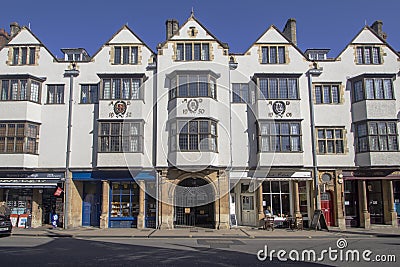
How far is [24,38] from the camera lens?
23766mm

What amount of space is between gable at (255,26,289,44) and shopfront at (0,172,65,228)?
1582cm

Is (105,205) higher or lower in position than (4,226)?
higher

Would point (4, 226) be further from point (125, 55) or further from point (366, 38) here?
point (366, 38)

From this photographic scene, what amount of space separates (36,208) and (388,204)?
2259 cm

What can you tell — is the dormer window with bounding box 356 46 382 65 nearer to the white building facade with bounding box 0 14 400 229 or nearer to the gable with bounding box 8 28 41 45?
the white building facade with bounding box 0 14 400 229

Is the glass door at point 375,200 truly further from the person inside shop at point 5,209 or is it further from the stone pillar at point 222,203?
the person inside shop at point 5,209

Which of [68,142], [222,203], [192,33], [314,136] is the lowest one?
[222,203]

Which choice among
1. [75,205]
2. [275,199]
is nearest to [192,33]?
A: [275,199]

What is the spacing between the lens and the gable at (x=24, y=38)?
23.8 meters

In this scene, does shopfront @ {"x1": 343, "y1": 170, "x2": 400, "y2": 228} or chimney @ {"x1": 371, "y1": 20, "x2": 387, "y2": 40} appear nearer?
shopfront @ {"x1": 343, "y1": 170, "x2": 400, "y2": 228}

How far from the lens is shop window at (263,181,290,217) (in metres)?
23.5

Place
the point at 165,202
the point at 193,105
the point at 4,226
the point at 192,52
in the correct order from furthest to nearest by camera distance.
Answer: the point at 192,52 → the point at 193,105 → the point at 165,202 → the point at 4,226

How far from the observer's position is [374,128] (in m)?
22.6

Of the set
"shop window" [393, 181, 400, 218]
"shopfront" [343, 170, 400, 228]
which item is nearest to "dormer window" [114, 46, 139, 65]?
"shopfront" [343, 170, 400, 228]
